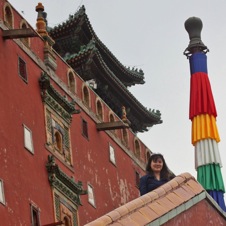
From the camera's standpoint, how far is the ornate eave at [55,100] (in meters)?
36.3

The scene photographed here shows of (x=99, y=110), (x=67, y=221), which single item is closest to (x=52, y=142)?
(x=67, y=221)

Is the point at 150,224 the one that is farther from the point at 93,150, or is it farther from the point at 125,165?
the point at 125,165

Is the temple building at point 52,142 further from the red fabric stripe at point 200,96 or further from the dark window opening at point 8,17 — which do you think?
the red fabric stripe at point 200,96

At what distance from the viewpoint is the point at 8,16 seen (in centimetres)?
3525

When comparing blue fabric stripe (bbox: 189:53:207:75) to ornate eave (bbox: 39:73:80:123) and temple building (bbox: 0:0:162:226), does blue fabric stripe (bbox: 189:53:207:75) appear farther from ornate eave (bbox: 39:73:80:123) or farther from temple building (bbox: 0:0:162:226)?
ornate eave (bbox: 39:73:80:123)

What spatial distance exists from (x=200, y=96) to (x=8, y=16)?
747 centimetres

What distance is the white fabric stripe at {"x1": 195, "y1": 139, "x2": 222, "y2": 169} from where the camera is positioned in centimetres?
3744

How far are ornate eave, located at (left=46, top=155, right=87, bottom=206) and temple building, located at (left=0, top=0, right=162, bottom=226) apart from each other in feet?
0.09

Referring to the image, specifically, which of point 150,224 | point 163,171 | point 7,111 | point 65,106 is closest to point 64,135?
point 65,106

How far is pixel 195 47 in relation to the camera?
3978 cm

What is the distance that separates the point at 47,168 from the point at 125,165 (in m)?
8.30

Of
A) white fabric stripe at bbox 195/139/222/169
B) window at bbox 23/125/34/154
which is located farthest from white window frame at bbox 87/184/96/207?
window at bbox 23/125/34/154

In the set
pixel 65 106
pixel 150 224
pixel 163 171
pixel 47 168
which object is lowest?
pixel 150 224

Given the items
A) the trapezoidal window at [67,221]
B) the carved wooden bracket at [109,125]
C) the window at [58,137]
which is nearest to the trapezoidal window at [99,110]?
the carved wooden bracket at [109,125]
